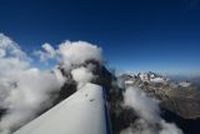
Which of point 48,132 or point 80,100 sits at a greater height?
point 80,100

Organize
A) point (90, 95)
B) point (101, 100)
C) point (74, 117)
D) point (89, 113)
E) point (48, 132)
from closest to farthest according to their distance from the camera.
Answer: point (48, 132) → point (74, 117) → point (89, 113) → point (101, 100) → point (90, 95)

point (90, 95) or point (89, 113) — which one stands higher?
point (90, 95)

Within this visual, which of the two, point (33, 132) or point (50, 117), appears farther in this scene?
point (50, 117)

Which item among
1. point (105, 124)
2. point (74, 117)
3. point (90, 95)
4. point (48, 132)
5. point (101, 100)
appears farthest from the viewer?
point (90, 95)

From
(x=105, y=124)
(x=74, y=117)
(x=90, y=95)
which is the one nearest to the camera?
(x=105, y=124)

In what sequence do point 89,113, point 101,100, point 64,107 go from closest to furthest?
1. point 89,113
2. point 64,107
3. point 101,100

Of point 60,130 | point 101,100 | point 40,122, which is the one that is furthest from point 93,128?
point 101,100

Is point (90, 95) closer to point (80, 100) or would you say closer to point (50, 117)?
point (80, 100)

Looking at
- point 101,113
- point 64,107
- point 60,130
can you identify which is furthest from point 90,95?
point 60,130

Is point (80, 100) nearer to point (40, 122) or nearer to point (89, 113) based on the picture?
point (89, 113)
